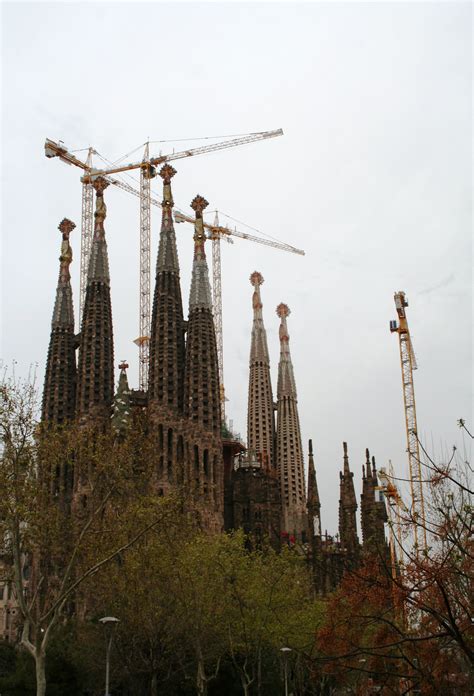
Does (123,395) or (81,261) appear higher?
(81,261)

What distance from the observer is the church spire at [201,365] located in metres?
65.6

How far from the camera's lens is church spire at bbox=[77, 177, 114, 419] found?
66125mm

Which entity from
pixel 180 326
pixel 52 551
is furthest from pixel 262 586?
pixel 180 326

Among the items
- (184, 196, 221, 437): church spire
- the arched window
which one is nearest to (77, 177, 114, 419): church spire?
the arched window

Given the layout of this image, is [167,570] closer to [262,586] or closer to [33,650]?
[262,586]

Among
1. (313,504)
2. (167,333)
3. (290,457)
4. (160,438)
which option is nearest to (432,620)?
(160,438)

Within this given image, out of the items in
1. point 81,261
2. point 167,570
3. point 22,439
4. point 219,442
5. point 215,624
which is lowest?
point 215,624

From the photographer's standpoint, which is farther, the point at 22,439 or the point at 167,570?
the point at 167,570

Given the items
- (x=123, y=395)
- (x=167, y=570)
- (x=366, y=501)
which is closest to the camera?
(x=167, y=570)

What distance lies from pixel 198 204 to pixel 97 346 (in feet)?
52.3

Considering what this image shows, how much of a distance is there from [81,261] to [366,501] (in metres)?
38.1

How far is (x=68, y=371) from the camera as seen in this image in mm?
70562

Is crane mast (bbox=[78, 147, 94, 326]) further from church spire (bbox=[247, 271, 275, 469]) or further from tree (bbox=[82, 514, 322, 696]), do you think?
tree (bbox=[82, 514, 322, 696])

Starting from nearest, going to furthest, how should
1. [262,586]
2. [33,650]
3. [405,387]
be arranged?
[33,650], [262,586], [405,387]
